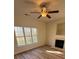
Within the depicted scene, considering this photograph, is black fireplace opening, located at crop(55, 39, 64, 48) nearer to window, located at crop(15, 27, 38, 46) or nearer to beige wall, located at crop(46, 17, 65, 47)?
beige wall, located at crop(46, 17, 65, 47)

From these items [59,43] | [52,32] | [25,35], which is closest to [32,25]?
[25,35]

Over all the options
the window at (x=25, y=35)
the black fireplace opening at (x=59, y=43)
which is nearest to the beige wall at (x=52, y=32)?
the black fireplace opening at (x=59, y=43)

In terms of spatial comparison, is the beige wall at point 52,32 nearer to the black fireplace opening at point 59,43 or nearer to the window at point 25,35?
the black fireplace opening at point 59,43

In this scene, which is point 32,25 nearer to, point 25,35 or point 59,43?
point 25,35

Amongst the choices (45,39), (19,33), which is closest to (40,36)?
(45,39)

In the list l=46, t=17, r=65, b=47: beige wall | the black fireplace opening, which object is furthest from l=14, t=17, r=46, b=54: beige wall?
the black fireplace opening

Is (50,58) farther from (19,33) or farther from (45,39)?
(45,39)

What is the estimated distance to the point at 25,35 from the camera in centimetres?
722

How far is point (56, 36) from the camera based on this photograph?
9.03 m

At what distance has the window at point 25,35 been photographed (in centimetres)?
646

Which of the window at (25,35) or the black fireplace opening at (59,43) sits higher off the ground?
the window at (25,35)

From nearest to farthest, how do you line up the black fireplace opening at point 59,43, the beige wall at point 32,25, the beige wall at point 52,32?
1. the beige wall at point 32,25
2. the black fireplace opening at point 59,43
3. the beige wall at point 52,32

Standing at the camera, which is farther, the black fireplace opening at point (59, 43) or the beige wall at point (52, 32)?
the beige wall at point (52, 32)

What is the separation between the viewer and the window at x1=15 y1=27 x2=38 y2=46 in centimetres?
646
